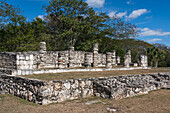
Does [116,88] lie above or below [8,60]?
below

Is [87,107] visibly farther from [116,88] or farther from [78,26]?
[78,26]

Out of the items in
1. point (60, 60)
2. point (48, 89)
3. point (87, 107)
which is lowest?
point (87, 107)

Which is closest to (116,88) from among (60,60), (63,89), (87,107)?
(87,107)

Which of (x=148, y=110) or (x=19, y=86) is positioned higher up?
(x=19, y=86)

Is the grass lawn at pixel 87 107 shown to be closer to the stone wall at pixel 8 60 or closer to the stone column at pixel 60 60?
the stone wall at pixel 8 60

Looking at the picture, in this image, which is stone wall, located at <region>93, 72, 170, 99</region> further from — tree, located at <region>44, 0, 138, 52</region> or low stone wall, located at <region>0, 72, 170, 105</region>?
tree, located at <region>44, 0, 138, 52</region>

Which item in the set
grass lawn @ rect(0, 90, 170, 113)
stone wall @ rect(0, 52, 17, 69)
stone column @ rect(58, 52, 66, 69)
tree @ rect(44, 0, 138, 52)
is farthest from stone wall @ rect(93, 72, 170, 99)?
tree @ rect(44, 0, 138, 52)

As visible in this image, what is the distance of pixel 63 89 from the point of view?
6.74 m

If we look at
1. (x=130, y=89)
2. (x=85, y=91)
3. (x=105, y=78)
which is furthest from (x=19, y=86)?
(x=130, y=89)

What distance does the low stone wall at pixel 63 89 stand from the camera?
6285 mm

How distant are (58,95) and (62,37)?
18.0 m

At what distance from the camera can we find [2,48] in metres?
22.1

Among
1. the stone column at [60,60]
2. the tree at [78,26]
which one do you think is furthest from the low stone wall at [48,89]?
the tree at [78,26]

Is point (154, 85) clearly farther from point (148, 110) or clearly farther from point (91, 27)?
point (91, 27)
